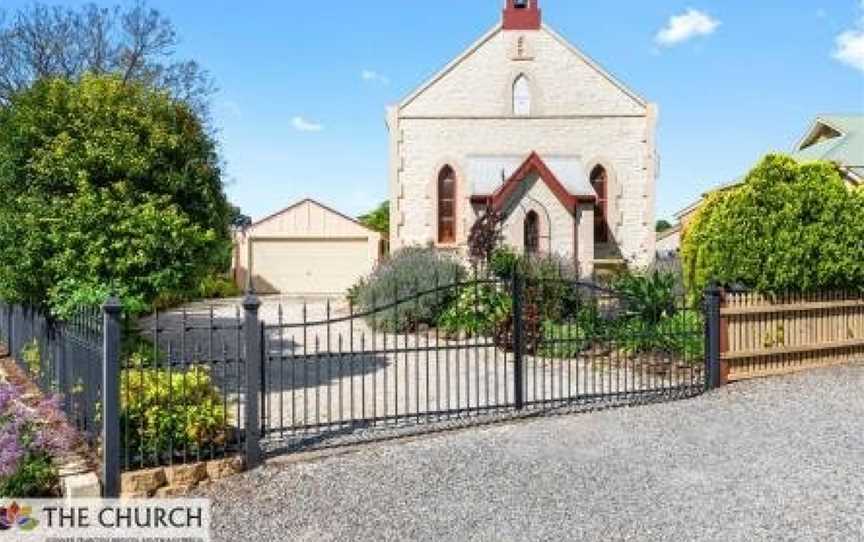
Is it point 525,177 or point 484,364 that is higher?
point 525,177

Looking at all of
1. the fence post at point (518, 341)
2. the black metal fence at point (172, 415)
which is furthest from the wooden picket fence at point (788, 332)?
the black metal fence at point (172, 415)

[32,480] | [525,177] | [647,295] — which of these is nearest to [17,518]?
[32,480]

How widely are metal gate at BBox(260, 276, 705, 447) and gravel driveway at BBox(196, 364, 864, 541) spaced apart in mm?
736

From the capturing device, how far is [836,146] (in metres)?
26.3

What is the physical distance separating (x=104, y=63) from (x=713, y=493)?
27611 millimetres

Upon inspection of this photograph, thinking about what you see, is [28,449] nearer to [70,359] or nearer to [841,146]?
[70,359]

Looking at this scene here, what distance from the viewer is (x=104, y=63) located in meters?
27.3

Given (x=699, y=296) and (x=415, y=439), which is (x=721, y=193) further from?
(x=415, y=439)

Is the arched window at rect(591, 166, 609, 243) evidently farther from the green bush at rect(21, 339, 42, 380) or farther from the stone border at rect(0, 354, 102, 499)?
the stone border at rect(0, 354, 102, 499)

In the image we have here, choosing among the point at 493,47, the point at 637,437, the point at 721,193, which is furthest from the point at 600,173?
the point at 637,437

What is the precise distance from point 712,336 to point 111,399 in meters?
7.62

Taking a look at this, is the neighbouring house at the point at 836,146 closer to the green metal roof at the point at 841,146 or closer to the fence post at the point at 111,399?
the green metal roof at the point at 841,146

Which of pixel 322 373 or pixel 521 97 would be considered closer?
pixel 322 373

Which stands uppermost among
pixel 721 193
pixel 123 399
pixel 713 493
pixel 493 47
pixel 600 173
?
pixel 493 47
